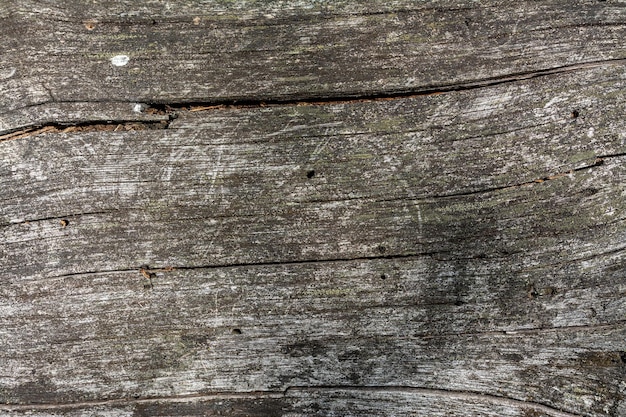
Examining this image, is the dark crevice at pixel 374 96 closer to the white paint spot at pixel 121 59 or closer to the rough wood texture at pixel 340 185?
the rough wood texture at pixel 340 185

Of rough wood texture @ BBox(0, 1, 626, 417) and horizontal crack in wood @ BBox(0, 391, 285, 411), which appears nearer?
rough wood texture @ BBox(0, 1, 626, 417)

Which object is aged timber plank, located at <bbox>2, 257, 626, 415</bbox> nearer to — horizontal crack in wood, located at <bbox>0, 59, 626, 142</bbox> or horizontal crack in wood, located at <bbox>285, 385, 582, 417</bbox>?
horizontal crack in wood, located at <bbox>285, 385, 582, 417</bbox>

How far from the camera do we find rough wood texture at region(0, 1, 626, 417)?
184 cm

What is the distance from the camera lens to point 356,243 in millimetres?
1858

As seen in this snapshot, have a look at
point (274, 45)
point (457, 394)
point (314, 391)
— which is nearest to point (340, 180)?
point (274, 45)

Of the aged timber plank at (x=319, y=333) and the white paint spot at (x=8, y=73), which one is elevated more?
the white paint spot at (x=8, y=73)

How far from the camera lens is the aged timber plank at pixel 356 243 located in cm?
184

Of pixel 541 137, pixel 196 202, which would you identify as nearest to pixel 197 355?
pixel 196 202

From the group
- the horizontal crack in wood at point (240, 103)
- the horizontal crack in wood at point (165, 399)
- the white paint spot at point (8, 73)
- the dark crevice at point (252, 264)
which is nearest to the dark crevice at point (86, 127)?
the horizontal crack in wood at point (240, 103)

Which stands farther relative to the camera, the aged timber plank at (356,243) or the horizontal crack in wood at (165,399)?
the horizontal crack in wood at (165,399)

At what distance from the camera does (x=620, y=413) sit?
183 cm

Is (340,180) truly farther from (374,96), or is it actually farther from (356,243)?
(374,96)

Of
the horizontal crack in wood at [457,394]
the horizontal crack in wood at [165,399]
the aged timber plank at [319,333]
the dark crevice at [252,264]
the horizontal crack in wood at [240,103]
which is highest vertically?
the horizontal crack in wood at [240,103]

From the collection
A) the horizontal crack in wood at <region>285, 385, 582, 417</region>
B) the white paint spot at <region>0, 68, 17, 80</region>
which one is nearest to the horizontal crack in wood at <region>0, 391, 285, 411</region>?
the horizontal crack in wood at <region>285, 385, 582, 417</region>
